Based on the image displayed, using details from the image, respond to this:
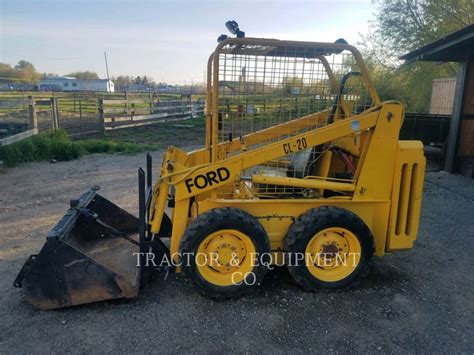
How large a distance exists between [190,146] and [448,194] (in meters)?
8.20

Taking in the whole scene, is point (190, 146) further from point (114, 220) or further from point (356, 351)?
point (356, 351)

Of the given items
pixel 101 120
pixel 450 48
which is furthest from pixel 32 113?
pixel 450 48

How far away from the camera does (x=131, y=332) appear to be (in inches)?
119

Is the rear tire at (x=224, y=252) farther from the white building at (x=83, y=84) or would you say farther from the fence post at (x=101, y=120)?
the white building at (x=83, y=84)

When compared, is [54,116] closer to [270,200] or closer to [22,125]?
[22,125]

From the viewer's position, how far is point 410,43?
16.5 meters

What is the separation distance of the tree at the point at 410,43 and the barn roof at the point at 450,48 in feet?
20.9

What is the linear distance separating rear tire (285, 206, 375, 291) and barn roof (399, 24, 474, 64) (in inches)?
240

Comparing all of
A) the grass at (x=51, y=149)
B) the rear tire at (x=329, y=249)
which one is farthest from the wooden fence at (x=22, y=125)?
the rear tire at (x=329, y=249)

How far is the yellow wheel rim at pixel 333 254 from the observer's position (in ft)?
11.9

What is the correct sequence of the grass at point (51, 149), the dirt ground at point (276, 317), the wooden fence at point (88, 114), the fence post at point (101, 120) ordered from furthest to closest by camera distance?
1. the fence post at point (101, 120)
2. the wooden fence at point (88, 114)
3. the grass at point (51, 149)
4. the dirt ground at point (276, 317)

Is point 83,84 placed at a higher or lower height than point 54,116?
higher

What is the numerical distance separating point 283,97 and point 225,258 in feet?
5.15

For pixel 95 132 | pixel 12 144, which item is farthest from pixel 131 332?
pixel 95 132
